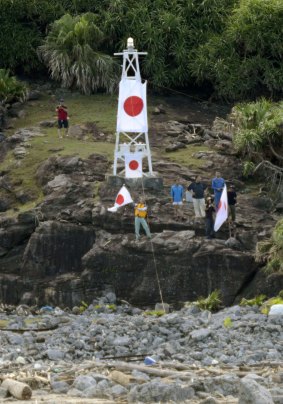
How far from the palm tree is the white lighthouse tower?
25.1ft

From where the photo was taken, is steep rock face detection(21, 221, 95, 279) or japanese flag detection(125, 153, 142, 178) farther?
japanese flag detection(125, 153, 142, 178)

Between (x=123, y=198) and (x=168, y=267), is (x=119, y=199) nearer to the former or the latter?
(x=123, y=198)

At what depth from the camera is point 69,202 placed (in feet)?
125

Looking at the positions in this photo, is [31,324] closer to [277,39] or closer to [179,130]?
[179,130]

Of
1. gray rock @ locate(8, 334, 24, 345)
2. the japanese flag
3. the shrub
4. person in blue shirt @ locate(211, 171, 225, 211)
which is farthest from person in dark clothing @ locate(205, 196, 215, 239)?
the shrub

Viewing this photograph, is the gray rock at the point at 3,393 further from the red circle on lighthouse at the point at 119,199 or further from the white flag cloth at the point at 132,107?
the white flag cloth at the point at 132,107

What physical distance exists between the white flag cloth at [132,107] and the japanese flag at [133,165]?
84 centimetres

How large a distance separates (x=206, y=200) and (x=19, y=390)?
1513 cm

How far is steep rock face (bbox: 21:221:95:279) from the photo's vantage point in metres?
36.8

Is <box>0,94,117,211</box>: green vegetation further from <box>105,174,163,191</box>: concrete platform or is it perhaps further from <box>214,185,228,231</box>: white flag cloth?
<box>214,185,228,231</box>: white flag cloth

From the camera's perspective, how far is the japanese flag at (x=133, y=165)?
38.1m

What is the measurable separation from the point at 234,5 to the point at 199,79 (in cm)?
263

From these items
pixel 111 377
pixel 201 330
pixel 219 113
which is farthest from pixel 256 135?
pixel 111 377

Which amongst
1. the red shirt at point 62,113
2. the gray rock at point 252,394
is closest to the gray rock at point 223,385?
the gray rock at point 252,394
